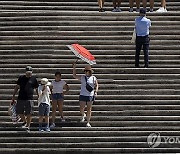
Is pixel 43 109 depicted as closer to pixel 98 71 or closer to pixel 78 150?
pixel 78 150

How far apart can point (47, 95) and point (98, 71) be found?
2.67m

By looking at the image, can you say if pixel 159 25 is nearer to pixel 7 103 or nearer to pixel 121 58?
pixel 121 58

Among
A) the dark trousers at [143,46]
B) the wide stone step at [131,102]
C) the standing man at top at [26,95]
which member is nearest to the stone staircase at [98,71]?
the wide stone step at [131,102]

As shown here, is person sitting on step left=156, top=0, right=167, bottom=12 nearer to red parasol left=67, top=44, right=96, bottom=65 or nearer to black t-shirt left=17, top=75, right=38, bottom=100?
red parasol left=67, top=44, right=96, bottom=65

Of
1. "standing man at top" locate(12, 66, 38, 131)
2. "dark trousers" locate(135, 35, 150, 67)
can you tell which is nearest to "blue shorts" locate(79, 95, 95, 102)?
"standing man at top" locate(12, 66, 38, 131)

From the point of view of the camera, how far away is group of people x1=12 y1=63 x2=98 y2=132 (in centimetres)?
2356

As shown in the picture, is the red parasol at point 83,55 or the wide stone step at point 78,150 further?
the red parasol at point 83,55

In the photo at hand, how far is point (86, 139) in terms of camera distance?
23.2 m

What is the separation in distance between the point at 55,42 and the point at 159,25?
313cm

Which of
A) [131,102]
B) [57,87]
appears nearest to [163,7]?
[131,102]

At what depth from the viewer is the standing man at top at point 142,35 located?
2566 centimetres

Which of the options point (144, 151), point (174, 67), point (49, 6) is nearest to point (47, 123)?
point (144, 151)

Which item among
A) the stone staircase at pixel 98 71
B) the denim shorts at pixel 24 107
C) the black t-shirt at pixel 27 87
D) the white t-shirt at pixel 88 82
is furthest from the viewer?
the white t-shirt at pixel 88 82

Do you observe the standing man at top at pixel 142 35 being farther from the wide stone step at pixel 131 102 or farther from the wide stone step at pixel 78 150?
the wide stone step at pixel 78 150
